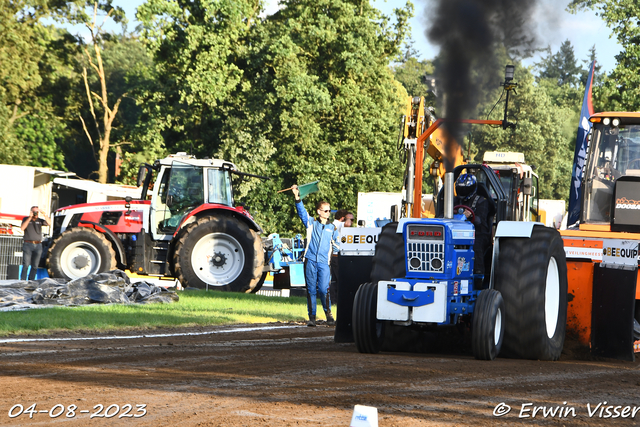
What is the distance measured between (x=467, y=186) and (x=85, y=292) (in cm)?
753

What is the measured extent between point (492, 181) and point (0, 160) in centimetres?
3204

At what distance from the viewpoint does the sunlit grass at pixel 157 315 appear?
10.6 meters

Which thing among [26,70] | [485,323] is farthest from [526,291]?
[26,70]

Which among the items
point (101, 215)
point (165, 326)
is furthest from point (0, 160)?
point (165, 326)

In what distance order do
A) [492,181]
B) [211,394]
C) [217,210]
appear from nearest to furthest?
[211,394]
[492,181]
[217,210]

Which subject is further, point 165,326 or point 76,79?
point 76,79

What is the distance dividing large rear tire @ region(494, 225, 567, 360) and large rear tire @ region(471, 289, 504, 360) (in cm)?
33

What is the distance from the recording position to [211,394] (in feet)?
18.0

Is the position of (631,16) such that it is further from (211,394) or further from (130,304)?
(211,394)

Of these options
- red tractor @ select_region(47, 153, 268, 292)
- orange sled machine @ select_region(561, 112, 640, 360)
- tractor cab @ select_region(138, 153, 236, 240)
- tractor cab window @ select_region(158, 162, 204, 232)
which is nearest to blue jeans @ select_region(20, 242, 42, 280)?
red tractor @ select_region(47, 153, 268, 292)

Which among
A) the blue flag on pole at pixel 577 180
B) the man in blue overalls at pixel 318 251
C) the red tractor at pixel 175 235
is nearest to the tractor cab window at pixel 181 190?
the red tractor at pixel 175 235

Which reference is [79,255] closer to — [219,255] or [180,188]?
[180,188]

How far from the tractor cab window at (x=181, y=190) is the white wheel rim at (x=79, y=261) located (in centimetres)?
171

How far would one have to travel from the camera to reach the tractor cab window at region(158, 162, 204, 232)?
56.1 feet
